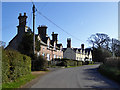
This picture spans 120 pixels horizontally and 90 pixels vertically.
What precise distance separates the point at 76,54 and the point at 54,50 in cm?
2037

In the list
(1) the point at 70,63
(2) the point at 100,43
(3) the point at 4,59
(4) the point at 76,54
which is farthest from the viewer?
(2) the point at 100,43

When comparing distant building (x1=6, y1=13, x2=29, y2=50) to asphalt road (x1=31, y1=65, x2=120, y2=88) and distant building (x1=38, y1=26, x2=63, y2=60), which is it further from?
asphalt road (x1=31, y1=65, x2=120, y2=88)

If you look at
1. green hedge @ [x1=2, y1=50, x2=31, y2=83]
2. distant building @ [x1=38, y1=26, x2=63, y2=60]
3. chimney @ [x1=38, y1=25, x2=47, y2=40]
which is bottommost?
green hedge @ [x1=2, y1=50, x2=31, y2=83]

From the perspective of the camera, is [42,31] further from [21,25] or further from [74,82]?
[74,82]

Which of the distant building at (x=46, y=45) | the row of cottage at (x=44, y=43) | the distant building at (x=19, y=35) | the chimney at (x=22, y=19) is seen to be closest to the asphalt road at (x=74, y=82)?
the row of cottage at (x=44, y=43)

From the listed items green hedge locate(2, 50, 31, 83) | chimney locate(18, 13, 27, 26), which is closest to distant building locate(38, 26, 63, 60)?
chimney locate(18, 13, 27, 26)

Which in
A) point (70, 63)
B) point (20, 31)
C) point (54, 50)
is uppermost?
point (20, 31)

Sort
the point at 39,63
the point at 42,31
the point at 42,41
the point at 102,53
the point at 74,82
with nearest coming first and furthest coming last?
the point at 74,82, the point at 39,63, the point at 42,41, the point at 42,31, the point at 102,53

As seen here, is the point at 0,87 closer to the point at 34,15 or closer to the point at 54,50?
the point at 34,15

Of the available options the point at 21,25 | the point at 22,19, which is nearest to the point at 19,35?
the point at 21,25

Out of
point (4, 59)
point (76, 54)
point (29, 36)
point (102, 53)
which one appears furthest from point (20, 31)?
point (102, 53)

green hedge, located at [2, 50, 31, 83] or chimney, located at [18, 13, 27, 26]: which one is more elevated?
chimney, located at [18, 13, 27, 26]

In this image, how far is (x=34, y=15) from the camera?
2409cm

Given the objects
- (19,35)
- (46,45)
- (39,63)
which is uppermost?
(19,35)
